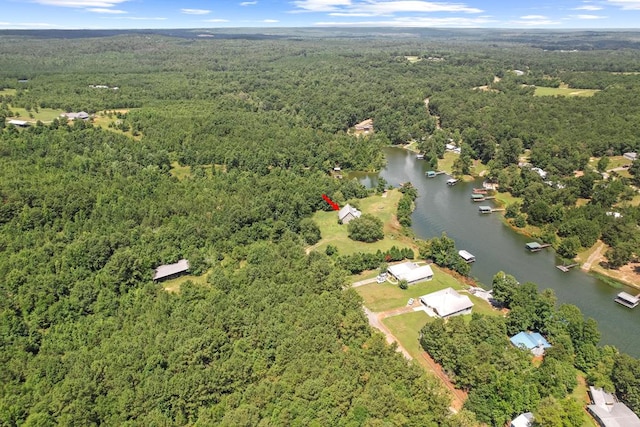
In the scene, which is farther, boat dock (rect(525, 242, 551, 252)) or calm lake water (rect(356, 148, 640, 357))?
boat dock (rect(525, 242, 551, 252))

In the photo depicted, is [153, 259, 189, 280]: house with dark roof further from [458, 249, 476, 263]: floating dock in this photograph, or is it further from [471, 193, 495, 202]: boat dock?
[471, 193, 495, 202]: boat dock

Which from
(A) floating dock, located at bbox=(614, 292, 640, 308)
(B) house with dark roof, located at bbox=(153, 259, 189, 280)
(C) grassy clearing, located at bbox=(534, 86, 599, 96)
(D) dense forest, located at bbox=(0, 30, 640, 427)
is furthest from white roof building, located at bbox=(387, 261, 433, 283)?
(C) grassy clearing, located at bbox=(534, 86, 599, 96)

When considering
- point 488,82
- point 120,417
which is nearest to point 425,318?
point 120,417

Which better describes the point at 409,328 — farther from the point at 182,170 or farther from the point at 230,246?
the point at 182,170

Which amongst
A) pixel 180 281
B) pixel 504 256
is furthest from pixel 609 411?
pixel 180 281

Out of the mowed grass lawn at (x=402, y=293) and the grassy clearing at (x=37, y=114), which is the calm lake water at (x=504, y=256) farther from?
the grassy clearing at (x=37, y=114)

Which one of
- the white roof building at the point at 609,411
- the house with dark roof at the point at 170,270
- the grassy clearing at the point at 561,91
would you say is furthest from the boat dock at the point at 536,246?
the grassy clearing at the point at 561,91
